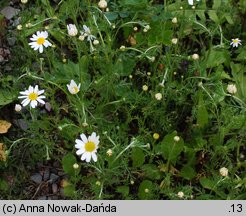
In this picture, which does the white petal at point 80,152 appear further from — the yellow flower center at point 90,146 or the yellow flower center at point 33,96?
the yellow flower center at point 33,96

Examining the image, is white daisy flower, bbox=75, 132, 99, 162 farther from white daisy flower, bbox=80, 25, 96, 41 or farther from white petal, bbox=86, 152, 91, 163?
white daisy flower, bbox=80, 25, 96, 41

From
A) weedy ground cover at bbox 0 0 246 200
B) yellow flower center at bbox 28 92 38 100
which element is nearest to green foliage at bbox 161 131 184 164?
weedy ground cover at bbox 0 0 246 200

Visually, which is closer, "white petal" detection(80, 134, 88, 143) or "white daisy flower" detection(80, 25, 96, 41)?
"white petal" detection(80, 134, 88, 143)

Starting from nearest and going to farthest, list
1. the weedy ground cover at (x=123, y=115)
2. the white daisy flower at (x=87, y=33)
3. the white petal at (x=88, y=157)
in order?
the white petal at (x=88, y=157) → the weedy ground cover at (x=123, y=115) → the white daisy flower at (x=87, y=33)

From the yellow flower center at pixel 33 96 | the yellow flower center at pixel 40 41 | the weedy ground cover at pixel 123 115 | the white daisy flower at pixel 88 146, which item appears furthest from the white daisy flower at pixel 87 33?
the white daisy flower at pixel 88 146

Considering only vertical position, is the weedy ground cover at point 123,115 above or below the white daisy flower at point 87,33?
below

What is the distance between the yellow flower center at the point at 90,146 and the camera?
6.06 feet

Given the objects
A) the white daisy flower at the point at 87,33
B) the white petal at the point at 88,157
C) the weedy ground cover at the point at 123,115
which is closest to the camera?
the white petal at the point at 88,157

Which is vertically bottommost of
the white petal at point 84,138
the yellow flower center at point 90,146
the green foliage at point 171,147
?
the yellow flower center at point 90,146

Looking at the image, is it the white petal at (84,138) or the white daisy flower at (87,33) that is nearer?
the white petal at (84,138)

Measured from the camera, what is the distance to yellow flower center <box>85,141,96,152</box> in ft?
6.06

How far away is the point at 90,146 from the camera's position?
1.85 metres

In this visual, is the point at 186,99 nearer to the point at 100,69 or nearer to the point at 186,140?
the point at 186,140

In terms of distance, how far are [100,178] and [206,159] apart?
20.1 inches
